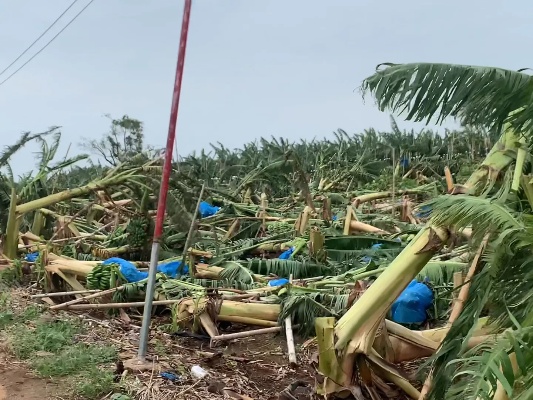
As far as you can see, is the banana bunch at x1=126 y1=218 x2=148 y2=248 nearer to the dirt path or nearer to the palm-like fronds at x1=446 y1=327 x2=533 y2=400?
the dirt path

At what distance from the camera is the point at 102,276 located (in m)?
6.52

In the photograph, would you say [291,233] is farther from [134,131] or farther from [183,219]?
[134,131]

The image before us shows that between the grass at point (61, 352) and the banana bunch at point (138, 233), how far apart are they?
86.7 inches

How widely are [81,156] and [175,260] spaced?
2895 millimetres

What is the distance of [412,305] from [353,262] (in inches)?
68.4

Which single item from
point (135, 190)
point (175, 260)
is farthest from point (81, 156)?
point (175, 260)

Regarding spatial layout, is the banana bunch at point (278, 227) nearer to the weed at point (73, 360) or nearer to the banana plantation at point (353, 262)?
the banana plantation at point (353, 262)

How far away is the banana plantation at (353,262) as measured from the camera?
10.5 ft

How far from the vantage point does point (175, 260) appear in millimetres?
7633

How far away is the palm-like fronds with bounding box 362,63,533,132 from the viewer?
3195 millimetres

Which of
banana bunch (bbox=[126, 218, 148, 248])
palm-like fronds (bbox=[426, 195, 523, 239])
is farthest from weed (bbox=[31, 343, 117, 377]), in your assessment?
banana bunch (bbox=[126, 218, 148, 248])

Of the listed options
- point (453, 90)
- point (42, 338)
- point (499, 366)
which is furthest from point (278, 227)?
point (499, 366)

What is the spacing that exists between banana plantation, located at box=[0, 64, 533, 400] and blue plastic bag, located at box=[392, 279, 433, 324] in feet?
0.04

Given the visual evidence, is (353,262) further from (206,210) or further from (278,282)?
(206,210)
